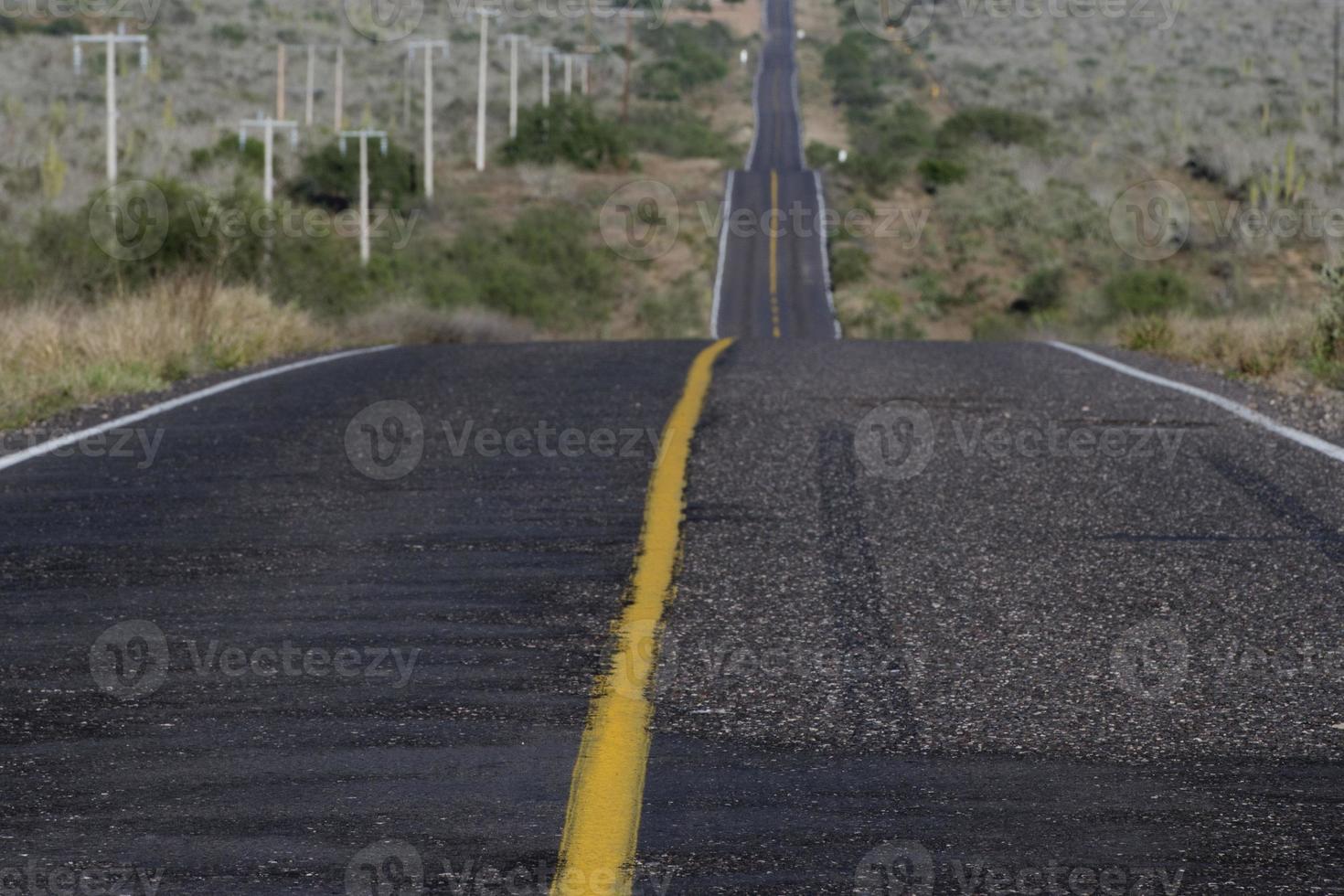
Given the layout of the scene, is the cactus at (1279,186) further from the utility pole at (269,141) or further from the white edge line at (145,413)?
the white edge line at (145,413)

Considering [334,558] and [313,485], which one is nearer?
[334,558]

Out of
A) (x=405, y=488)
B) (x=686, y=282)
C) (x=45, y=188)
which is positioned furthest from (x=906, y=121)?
(x=405, y=488)

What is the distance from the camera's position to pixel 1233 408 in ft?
33.9

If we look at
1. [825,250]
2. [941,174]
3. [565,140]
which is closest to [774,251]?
[825,250]

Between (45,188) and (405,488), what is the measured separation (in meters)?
41.5

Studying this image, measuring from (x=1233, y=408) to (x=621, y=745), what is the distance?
7.04 meters

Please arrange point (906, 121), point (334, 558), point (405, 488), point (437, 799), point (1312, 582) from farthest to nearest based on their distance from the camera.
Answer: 1. point (906, 121)
2. point (405, 488)
3. point (334, 558)
4. point (1312, 582)
5. point (437, 799)

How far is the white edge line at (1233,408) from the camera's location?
8.62 m

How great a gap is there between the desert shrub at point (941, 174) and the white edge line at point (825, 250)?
3803 millimetres

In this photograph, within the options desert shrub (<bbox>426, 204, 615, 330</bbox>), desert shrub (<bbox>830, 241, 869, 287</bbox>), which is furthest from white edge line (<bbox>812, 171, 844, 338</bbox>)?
desert shrub (<bbox>426, 204, 615, 330</bbox>)

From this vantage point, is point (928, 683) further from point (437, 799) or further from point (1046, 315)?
point (1046, 315)

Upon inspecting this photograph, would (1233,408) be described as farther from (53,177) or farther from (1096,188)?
(1096,188)

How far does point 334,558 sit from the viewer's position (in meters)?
6.44

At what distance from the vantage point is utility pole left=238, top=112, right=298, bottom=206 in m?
45.5
